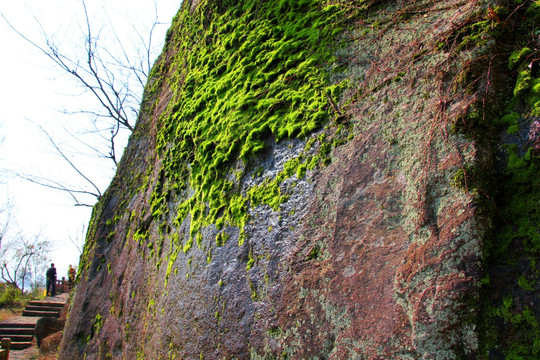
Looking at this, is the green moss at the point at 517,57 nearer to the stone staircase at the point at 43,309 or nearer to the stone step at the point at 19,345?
the stone step at the point at 19,345

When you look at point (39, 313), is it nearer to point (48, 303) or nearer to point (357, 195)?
point (48, 303)

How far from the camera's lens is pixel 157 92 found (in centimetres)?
587

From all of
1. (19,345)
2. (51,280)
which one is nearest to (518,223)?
(19,345)

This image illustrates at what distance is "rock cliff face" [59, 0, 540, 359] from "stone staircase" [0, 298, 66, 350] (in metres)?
14.2

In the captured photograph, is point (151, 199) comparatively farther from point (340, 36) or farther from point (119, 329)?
point (340, 36)

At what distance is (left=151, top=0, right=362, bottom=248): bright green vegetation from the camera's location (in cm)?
250

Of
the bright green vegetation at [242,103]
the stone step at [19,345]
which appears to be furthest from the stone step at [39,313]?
the bright green vegetation at [242,103]

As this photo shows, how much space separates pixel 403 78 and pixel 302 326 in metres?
1.47

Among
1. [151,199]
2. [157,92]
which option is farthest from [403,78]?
[157,92]

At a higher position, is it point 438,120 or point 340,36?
point 340,36

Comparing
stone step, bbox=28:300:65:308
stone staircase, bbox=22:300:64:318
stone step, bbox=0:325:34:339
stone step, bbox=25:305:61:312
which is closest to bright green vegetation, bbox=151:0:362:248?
stone step, bbox=0:325:34:339

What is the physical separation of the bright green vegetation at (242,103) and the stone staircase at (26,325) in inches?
567

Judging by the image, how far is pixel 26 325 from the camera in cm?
1506

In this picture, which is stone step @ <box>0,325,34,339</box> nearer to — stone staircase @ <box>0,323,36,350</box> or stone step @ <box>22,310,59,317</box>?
stone staircase @ <box>0,323,36,350</box>
